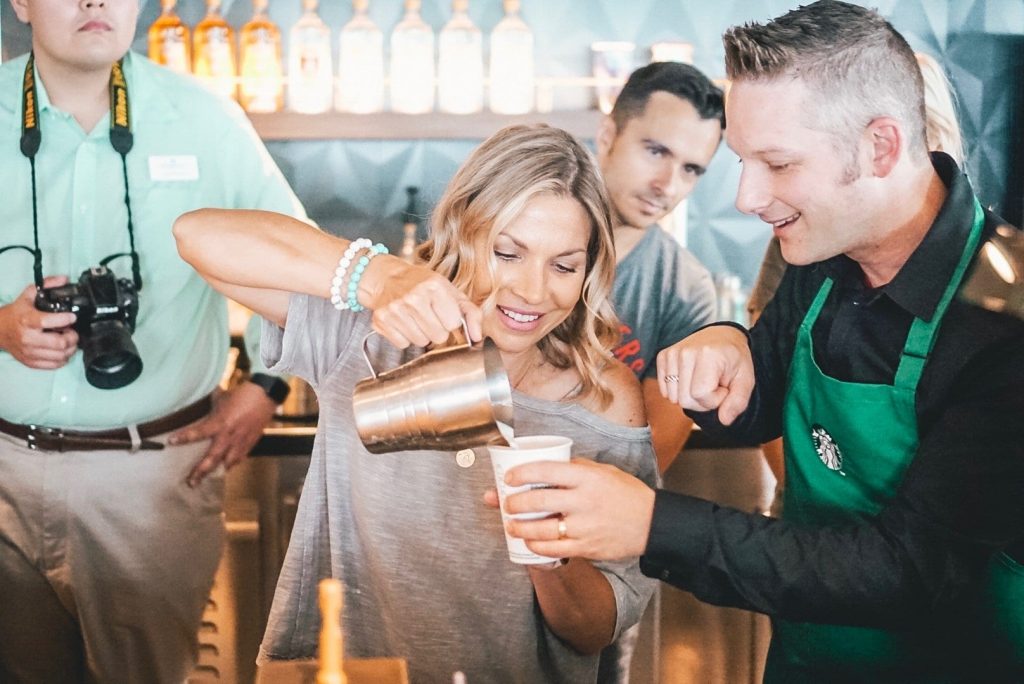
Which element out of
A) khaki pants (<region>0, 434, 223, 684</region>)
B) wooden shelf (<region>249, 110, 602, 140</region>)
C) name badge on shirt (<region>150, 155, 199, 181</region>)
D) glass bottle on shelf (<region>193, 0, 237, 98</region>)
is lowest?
khaki pants (<region>0, 434, 223, 684</region>)

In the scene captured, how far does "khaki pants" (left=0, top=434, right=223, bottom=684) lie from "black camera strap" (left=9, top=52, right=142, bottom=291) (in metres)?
0.38

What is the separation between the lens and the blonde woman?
5.15ft

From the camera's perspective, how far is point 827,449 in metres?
1.47

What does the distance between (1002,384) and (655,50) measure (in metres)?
2.33

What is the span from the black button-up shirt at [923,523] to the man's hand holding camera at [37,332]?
125 centimetres

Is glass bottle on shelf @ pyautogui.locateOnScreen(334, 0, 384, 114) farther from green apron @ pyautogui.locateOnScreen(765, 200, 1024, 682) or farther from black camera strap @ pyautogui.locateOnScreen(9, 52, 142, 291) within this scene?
green apron @ pyautogui.locateOnScreen(765, 200, 1024, 682)

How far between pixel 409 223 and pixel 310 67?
0.60 metres

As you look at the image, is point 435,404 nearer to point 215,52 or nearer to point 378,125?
point 378,125

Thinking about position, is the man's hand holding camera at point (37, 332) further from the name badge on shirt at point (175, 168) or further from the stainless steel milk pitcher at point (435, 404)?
the stainless steel milk pitcher at point (435, 404)

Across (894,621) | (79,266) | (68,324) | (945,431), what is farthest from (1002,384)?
(79,266)

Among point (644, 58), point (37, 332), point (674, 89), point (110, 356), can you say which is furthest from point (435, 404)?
point (644, 58)

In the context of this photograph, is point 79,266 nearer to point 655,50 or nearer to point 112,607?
point 112,607

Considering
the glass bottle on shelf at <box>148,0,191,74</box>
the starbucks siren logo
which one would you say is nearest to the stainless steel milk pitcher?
the starbucks siren logo

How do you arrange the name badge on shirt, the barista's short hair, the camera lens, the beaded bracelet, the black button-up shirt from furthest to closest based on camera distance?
the name badge on shirt < the camera lens < the beaded bracelet < the barista's short hair < the black button-up shirt
